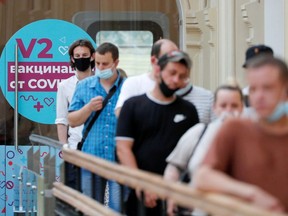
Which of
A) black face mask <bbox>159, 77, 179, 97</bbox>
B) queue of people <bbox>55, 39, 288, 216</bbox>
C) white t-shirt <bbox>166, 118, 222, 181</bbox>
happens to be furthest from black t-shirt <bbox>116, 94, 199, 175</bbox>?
white t-shirt <bbox>166, 118, 222, 181</bbox>

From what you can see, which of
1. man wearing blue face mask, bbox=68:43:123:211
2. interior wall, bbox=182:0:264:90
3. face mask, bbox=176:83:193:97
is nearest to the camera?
face mask, bbox=176:83:193:97

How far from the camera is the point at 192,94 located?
8.70 metres

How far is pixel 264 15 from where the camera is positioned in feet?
40.3

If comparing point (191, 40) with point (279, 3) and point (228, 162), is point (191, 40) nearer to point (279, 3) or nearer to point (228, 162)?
point (279, 3)

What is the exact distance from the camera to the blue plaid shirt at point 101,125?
1004 centimetres

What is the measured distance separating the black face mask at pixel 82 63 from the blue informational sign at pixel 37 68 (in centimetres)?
321

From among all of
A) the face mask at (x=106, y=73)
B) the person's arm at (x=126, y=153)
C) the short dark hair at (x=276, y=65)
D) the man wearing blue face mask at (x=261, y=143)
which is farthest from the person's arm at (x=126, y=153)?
the short dark hair at (x=276, y=65)

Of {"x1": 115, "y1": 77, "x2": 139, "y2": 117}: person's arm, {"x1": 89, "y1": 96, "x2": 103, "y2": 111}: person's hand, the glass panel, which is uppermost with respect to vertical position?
the glass panel

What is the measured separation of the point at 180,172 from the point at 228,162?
1523mm

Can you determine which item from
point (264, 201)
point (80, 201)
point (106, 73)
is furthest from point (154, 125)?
point (264, 201)

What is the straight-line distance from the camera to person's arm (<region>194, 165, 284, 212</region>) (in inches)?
203

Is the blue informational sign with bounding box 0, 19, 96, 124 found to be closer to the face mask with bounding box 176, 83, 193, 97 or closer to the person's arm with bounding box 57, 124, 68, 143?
the person's arm with bounding box 57, 124, 68, 143

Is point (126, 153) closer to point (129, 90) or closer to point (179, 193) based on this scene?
point (129, 90)

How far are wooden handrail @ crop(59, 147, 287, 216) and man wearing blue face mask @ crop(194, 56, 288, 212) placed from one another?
4.2 inches
